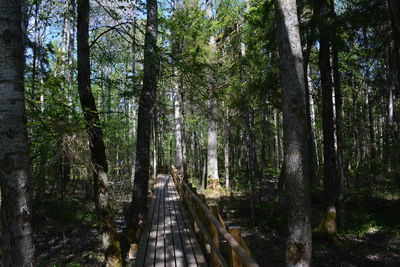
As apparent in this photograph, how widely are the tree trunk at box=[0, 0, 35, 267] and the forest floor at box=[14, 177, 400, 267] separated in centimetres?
591

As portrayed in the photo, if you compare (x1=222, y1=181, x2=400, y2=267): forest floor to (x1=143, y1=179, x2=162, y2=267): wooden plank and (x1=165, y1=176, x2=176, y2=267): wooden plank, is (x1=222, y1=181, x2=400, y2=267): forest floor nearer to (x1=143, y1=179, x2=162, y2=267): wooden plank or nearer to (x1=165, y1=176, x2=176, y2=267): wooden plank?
(x1=165, y1=176, x2=176, y2=267): wooden plank

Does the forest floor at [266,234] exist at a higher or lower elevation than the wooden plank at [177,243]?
lower

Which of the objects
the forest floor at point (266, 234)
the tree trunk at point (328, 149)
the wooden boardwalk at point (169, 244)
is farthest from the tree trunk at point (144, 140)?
the tree trunk at point (328, 149)

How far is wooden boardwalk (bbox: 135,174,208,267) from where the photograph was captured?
5.48 meters

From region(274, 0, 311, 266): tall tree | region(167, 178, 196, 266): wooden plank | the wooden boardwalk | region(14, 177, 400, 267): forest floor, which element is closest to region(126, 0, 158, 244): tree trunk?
the wooden boardwalk

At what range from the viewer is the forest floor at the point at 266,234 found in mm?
7875

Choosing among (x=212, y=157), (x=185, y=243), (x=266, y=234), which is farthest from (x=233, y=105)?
(x=185, y=243)

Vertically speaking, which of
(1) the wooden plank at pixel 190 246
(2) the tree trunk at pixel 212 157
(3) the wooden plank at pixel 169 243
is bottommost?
(3) the wooden plank at pixel 169 243

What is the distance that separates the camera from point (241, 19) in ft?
46.3

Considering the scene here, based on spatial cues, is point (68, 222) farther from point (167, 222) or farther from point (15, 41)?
point (15, 41)

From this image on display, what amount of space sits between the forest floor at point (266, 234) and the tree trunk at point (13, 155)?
5.91 meters

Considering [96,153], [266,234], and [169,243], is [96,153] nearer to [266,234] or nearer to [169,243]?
[169,243]

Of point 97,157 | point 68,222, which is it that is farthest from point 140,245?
point 68,222

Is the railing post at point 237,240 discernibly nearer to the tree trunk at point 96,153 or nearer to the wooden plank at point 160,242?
the wooden plank at point 160,242
